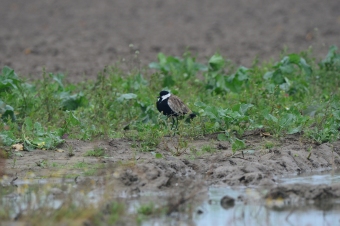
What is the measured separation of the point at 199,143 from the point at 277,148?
1051mm

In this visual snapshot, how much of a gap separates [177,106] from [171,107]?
0.14 meters

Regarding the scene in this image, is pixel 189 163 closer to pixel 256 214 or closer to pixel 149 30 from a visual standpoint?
pixel 256 214

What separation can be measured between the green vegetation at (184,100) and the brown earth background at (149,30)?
6.10 ft

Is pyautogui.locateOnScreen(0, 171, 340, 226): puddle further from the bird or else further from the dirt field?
the bird

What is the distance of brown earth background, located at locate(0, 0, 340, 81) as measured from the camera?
16.0 m

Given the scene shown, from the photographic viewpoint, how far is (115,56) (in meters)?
16.0

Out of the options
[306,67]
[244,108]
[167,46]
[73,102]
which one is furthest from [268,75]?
[167,46]

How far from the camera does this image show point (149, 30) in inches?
773

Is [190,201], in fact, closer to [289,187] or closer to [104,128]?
[289,187]

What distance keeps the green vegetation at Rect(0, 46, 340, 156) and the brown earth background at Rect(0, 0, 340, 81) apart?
6.10 feet

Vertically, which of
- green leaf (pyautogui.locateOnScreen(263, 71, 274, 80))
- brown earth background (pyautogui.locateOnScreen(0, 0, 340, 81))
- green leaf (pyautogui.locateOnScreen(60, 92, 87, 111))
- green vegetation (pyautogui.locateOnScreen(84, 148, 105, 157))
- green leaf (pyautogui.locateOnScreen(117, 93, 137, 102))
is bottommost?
green vegetation (pyautogui.locateOnScreen(84, 148, 105, 157))

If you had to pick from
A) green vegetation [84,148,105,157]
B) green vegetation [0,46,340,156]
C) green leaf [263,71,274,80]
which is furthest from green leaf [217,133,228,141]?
green leaf [263,71,274,80]

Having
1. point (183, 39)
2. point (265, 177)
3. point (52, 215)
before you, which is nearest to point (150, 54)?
point (183, 39)

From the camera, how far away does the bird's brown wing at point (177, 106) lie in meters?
9.70
